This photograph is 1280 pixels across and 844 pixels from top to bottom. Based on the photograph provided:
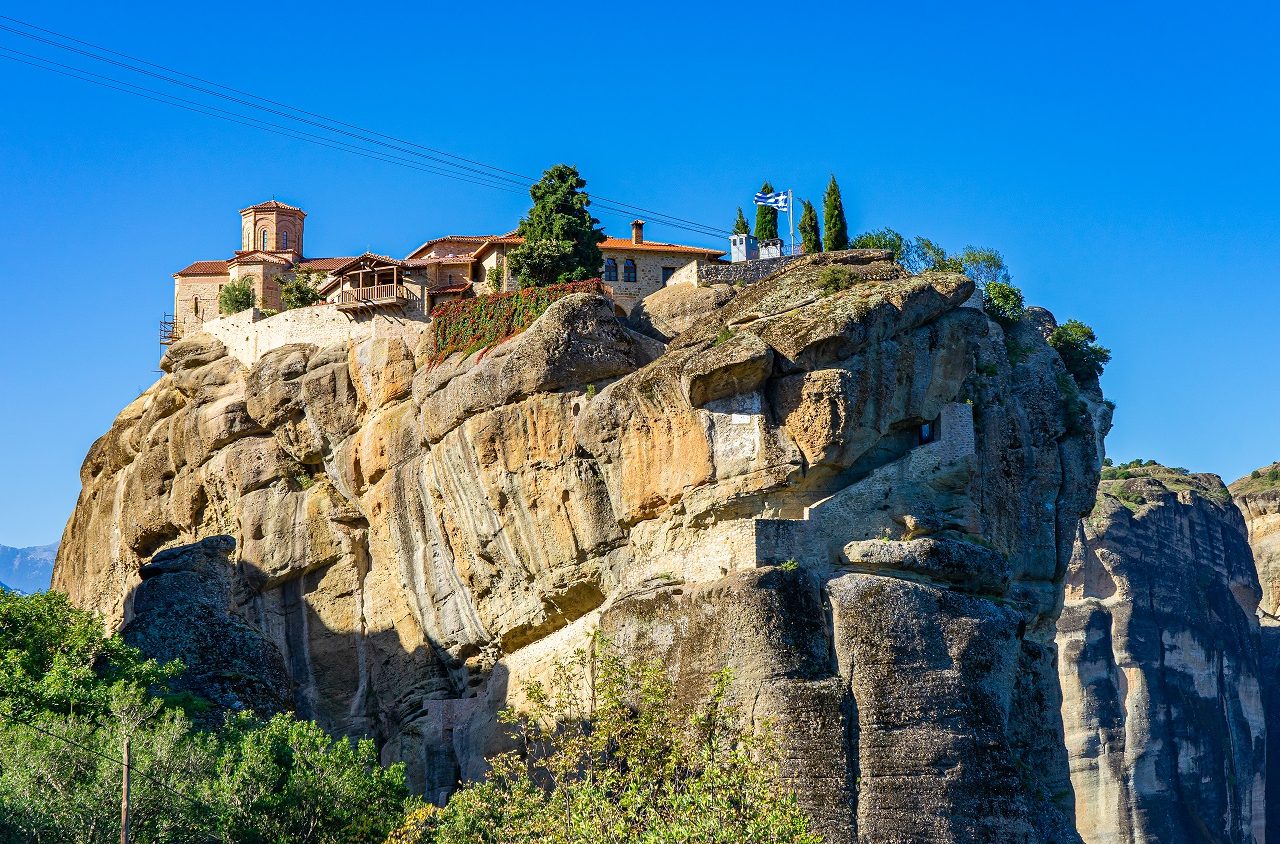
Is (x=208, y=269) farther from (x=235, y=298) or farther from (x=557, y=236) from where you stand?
(x=557, y=236)

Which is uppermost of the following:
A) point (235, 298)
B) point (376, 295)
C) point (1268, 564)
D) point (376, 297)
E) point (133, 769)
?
point (235, 298)

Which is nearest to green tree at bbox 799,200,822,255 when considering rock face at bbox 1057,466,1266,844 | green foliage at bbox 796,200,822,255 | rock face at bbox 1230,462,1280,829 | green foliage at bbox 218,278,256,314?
green foliage at bbox 796,200,822,255

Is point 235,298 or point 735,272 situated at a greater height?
point 235,298

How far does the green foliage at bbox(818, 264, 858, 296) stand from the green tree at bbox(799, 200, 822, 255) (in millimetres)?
10470

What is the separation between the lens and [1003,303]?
238 ft

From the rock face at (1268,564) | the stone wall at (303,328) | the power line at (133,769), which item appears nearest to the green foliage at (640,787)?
the power line at (133,769)

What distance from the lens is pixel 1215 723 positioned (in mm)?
122812

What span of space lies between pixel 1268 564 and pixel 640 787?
105 m

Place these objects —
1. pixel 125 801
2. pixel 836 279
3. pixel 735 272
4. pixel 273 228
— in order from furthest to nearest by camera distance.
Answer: pixel 273 228, pixel 735 272, pixel 836 279, pixel 125 801

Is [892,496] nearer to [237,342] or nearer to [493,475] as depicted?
[493,475]

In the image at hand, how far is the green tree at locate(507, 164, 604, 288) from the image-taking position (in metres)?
72.6

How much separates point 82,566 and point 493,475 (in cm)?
2409

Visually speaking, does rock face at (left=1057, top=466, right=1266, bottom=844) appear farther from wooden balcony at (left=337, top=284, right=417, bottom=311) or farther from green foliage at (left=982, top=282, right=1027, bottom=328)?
wooden balcony at (left=337, top=284, right=417, bottom=311)

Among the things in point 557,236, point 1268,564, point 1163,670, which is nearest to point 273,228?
point 557,236
